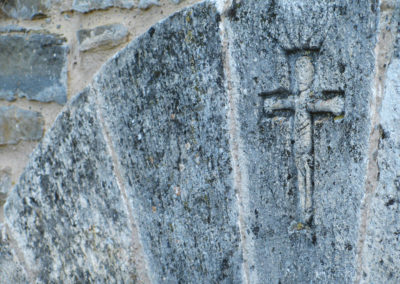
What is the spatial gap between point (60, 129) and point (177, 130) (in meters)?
0.37

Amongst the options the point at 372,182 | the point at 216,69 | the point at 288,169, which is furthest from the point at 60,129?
the point at 372,182

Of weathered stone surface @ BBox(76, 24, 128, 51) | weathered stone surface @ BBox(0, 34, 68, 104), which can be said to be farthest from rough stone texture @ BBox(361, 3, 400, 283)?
weathered stone surface @ BBox(0, 34, 68, 104)

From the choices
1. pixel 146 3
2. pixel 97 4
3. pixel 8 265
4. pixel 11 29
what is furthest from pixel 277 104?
Result: pixel 8 265

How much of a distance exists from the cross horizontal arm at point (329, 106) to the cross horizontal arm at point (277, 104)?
0.13 feet

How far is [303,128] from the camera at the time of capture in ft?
2.97

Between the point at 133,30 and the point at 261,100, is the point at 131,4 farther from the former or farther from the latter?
the point at 261,100

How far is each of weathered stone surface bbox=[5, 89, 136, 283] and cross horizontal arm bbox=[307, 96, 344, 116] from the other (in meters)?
0.54

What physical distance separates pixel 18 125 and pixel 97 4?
1.46 feet

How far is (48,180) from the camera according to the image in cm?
121

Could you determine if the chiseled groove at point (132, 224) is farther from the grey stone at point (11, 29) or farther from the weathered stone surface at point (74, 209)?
the grey stone at point (11, 29)

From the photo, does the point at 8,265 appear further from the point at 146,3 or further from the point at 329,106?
the point at 329,106

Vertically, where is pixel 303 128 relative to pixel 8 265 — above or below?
above

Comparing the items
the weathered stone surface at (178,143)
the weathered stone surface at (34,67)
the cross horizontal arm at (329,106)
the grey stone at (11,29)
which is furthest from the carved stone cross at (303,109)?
the grey stone at (11,29)

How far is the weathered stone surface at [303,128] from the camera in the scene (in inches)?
32.9
